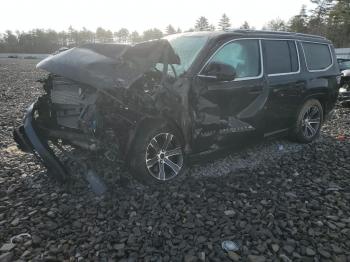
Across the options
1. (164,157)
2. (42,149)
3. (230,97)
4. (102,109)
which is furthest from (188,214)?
(42,149)

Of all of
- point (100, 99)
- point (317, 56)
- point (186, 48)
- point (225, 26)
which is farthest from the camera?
point (225, 26)

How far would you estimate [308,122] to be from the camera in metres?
6.65

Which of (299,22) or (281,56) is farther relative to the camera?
(299,22)

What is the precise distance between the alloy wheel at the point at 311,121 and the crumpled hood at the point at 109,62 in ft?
10.3

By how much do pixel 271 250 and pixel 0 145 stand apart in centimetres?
505

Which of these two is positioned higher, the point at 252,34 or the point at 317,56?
the point at 252,34

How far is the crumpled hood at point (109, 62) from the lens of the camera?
14.0ft

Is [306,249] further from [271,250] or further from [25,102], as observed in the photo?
[25,102]

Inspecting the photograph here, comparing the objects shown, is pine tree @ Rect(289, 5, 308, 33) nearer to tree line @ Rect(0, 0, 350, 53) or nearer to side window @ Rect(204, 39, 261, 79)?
tree line @ Rect(0, 0, 350, 53)

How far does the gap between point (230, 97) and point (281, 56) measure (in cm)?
161

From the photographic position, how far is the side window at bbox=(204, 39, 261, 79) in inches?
194

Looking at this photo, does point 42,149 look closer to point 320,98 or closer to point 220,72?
point 220,72

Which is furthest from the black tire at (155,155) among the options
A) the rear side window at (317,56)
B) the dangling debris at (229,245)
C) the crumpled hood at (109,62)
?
the rear side window at (317,56)

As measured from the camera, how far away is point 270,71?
5574 mm
